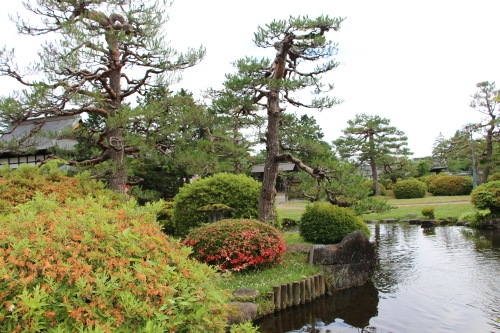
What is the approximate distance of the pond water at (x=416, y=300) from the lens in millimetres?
5801

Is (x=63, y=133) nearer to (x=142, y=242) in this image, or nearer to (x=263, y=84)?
(x=263, y=84)

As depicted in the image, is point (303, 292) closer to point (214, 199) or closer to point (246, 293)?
point (246, 293)

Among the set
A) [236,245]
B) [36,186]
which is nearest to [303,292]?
[236,245]

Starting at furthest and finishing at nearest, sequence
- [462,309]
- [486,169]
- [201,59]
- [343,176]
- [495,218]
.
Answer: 1. [486,169]
2. [495,218]
3. [201,59]
4. [343,176]
5. [462,309]

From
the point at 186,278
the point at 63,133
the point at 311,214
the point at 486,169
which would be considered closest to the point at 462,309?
the point at 311,214

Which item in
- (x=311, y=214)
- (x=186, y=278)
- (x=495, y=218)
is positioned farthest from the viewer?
(x=495, y=218)

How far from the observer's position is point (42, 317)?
1960 millimetres

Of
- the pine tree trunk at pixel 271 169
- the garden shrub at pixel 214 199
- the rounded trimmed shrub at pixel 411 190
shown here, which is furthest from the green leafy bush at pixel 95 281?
the rounded trimmed shrub at pixel 411 190

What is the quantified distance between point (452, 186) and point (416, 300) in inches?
1130

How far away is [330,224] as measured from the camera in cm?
934

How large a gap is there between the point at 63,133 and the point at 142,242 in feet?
Answer: 29.1

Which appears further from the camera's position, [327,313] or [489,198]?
[489,198]

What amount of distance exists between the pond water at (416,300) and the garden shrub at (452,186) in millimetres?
22846

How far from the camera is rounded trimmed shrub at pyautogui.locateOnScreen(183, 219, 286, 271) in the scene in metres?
6.97
